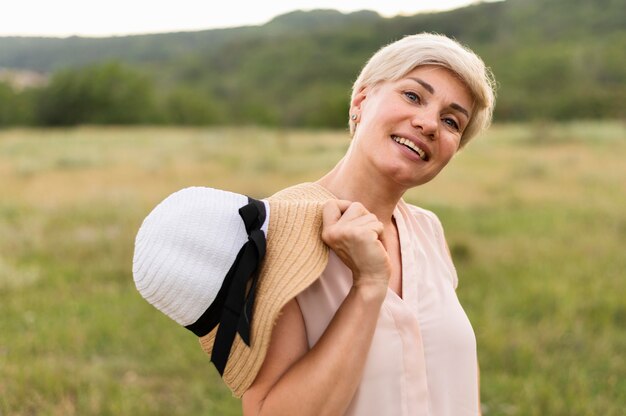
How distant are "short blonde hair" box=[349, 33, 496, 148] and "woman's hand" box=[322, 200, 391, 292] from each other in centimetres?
42

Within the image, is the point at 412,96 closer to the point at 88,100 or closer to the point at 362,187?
the point at 362,187

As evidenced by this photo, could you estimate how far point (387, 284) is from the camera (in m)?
1.43

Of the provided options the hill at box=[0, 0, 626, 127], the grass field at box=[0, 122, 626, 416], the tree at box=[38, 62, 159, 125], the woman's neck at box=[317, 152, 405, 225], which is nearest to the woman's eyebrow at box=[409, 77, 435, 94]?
the woman's neck at box=[317, 152, 405, 225]

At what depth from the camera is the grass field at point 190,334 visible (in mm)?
4188

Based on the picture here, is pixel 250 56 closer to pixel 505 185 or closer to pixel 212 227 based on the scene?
pixel 505 185

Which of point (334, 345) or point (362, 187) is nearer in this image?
point (334, 345)

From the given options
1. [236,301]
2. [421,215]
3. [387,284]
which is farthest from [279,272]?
[421,215]

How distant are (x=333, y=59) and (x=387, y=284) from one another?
358 feet

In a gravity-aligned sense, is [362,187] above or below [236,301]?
above

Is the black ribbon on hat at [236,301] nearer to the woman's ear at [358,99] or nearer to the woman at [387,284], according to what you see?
the woman at [387,284]

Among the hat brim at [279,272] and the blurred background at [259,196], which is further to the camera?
the blurred background at [259,196]

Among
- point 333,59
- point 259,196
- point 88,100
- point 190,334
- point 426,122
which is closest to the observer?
point 426,122

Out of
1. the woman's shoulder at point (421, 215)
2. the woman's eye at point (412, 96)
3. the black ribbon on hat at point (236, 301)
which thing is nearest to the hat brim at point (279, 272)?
the black ribbon on hat at point (236, 301)

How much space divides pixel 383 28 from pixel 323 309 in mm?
127525
